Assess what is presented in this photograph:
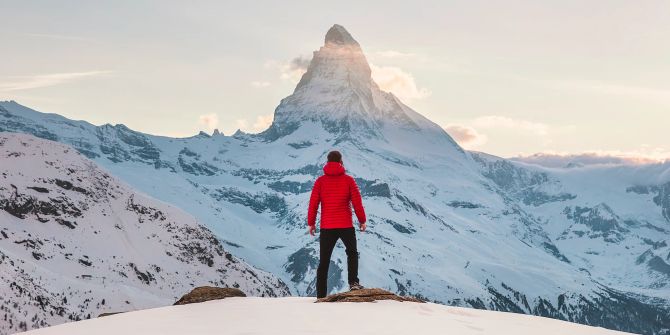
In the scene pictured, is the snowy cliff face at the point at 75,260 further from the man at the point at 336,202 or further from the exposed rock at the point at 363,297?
the exposed rock at the point at 363,297

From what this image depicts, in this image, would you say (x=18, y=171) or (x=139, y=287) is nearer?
(x=139, y=287)

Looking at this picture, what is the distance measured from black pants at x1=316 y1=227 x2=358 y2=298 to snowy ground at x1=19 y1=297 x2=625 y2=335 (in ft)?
4.02

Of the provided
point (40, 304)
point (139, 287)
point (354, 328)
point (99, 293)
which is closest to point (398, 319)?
point (354, 328)

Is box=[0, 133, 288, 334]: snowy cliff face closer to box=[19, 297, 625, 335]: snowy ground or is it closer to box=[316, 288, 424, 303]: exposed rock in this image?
box=[316, 288, 424, 303]: exposed rock

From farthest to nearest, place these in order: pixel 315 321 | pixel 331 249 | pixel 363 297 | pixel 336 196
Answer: pixel 331 249, pixel 336 196, pixel 363 297, pixel 315 321

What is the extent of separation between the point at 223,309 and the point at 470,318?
5.71 m

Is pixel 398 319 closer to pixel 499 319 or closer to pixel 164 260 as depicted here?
pixel 499 319

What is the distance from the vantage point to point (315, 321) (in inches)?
606

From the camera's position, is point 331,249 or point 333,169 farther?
point 331,249

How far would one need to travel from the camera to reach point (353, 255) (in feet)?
66.7

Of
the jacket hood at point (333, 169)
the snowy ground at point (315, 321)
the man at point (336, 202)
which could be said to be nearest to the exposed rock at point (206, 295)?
the snowy ground at point (315, 321)

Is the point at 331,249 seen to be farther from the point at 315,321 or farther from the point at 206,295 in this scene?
the point at 315,321

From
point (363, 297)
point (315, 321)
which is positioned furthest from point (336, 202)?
point (315, 321)

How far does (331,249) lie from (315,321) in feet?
15.5
